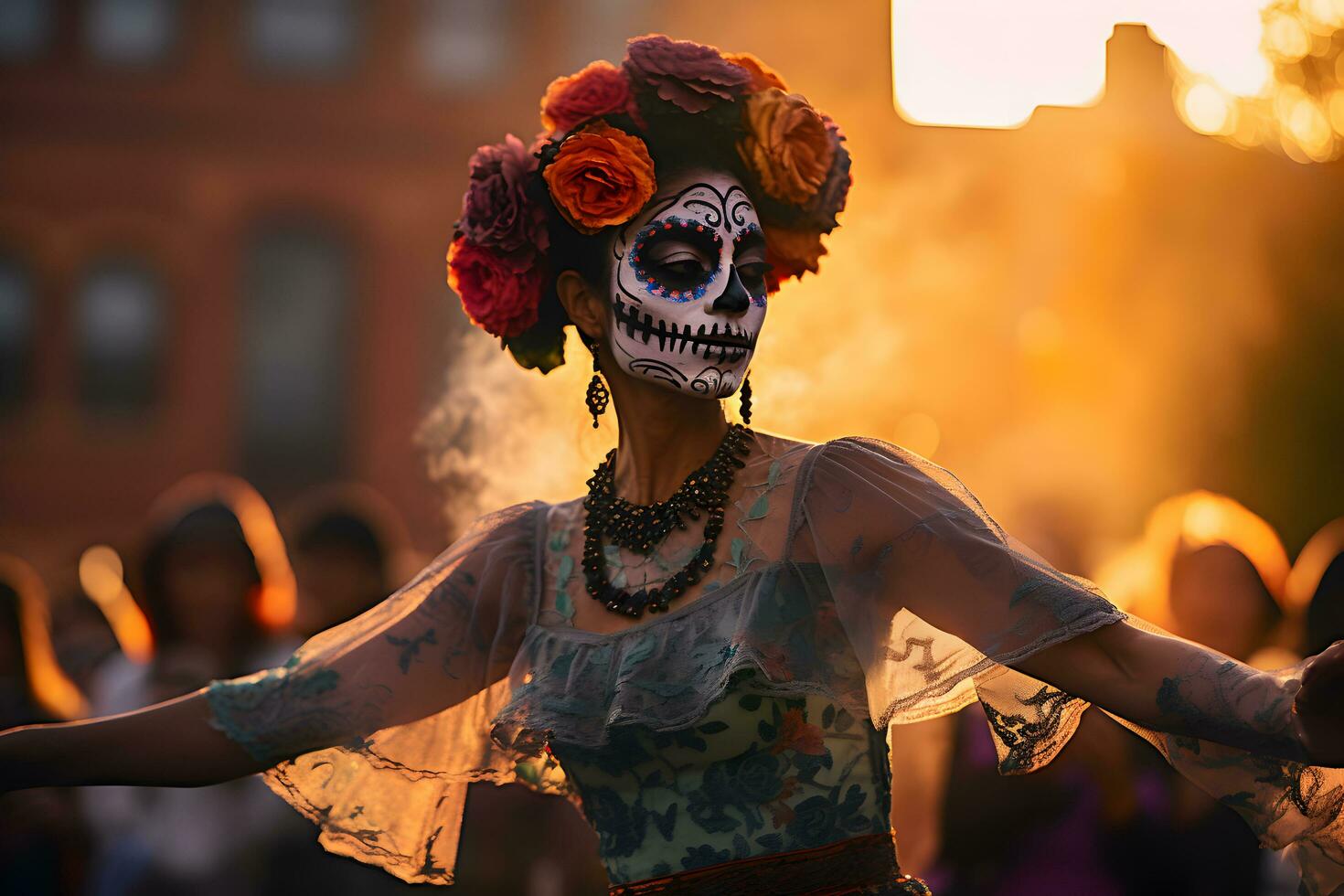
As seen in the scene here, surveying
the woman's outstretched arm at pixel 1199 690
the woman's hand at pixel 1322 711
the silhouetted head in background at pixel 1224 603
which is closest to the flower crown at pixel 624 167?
the woman's outstretched arm at pixel 1199 690

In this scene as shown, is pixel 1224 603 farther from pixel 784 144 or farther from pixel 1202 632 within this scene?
pixel 784 144

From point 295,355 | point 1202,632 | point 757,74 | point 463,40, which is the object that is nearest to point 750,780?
point 757,74

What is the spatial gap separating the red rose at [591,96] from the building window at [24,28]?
21.5 m

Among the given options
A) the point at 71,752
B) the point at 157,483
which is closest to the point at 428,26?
the point at 157,483

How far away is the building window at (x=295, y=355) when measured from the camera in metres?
22.4

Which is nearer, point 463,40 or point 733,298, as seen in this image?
point 733,298

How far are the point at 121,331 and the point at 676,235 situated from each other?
2048 centimetres

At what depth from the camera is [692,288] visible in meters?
3.04

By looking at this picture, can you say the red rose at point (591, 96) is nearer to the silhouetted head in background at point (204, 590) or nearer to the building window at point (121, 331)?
the silhouetted head in background at point (204, 590)

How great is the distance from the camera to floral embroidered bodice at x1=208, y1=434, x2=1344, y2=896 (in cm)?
261

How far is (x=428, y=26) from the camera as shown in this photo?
2306 cm

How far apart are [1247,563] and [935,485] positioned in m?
2.55

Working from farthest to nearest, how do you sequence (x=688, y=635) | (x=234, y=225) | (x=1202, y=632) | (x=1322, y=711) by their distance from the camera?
1. (x=234, y=225)
2. (x=1202, y=632)
3. (x=688, y=635)
4. (x=1322, y=711)

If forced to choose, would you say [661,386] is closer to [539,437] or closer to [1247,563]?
[539,437]
